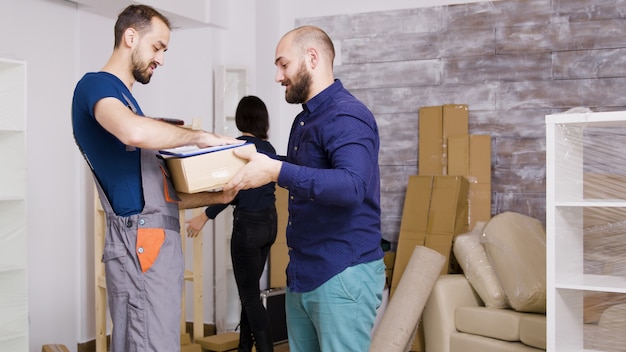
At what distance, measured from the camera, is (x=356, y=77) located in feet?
16.6

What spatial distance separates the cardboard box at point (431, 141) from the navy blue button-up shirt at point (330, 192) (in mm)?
2657

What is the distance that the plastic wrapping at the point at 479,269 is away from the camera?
3865 mm

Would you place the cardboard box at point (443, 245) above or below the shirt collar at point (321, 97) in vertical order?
below

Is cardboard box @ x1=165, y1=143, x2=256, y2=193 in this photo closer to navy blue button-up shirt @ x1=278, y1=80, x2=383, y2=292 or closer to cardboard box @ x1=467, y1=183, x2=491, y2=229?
navy blue button-up shirt @ x1=278, y1=80, x2=383, y2=292

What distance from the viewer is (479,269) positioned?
3.98 m

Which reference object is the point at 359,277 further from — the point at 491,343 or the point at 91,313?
the point at 91,313

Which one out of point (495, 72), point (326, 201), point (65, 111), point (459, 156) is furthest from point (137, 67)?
point (495, 72)

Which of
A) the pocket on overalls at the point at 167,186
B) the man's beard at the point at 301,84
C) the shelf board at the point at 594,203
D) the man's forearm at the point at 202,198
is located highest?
the man's beard at the point at 301,84

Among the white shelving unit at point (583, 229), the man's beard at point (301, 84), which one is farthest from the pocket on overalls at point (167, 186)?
the white shelving unit at point (583, 229)

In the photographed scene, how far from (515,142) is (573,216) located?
1.65 m

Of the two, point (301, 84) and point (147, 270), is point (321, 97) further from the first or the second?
point (147, 270)

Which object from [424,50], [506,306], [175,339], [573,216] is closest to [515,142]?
[424,50]

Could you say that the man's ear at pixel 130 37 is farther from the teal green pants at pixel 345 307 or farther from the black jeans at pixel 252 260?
the black jeans at pixel 252 260

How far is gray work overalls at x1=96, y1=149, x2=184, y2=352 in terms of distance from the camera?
1.94 metres
